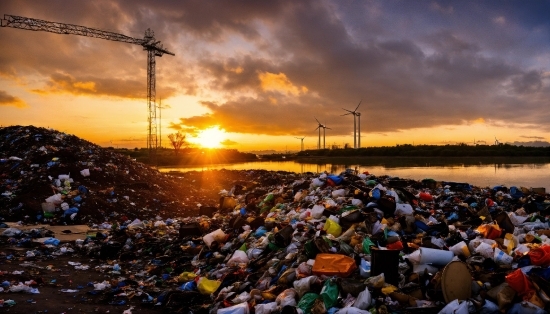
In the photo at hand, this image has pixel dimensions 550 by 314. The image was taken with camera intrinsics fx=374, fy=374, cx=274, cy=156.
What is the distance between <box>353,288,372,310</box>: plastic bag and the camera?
3955 millimetres

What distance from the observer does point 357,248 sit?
17.2 feet

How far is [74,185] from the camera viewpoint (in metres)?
12.7

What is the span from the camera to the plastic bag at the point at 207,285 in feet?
17.7

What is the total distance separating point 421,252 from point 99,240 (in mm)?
6961

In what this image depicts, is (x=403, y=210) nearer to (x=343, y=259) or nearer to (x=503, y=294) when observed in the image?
(x=343, y=259)

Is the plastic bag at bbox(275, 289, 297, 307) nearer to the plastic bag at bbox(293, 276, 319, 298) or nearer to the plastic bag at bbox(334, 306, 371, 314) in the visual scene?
the plastic bag at bbox(293, 276, 319, 298)

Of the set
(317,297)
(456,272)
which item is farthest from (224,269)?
(456,272)

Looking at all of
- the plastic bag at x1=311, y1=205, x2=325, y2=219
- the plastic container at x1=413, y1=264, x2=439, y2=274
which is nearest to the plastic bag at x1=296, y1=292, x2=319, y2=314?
the plastic container at x1=413, y1=264, x2=439, y2=274

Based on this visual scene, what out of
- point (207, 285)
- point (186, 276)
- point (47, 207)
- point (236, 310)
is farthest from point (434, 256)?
point (47, 207)

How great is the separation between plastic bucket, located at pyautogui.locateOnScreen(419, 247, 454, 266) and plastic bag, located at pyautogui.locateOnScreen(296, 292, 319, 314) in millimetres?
1392

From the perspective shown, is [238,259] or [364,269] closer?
[364,269]

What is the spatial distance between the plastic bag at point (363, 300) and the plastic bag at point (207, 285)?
7.41ft

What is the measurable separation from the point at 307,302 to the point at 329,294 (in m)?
0.27

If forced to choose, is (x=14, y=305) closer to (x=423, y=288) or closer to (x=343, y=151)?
(x=423, y=288)
